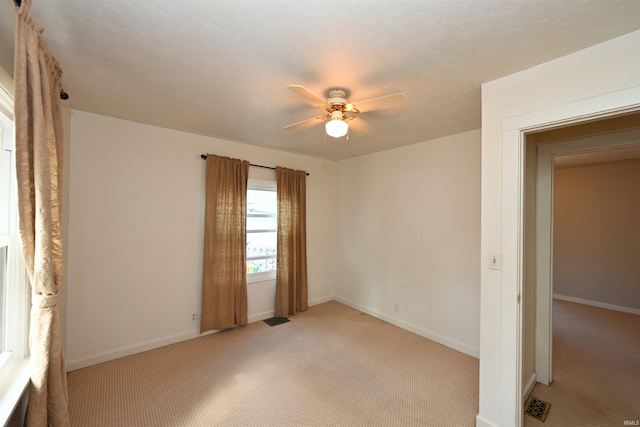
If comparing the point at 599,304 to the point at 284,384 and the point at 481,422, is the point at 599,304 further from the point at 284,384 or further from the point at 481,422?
the point at 284,384

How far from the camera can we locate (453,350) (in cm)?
297

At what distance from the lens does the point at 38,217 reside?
1.16 m

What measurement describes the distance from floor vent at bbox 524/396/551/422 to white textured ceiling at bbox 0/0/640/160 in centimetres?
252

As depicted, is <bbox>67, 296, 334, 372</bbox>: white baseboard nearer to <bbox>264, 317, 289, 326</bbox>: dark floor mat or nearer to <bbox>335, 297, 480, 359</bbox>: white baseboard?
<bbox>264, 317, 289, 326</bbox>: dark floor mat

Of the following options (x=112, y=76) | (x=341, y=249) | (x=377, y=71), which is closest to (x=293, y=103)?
(x=377, y=71)

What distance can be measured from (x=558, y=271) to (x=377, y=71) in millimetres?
5660

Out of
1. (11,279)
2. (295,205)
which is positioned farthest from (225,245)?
(11,279)

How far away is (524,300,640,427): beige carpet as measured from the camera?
1.96 metres

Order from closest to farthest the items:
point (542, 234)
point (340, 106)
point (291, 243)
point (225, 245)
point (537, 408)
→ 1. point (340, 106)
2. point (537, 408)
3. point (542, 234)
4. point (225, 245)
5. point (291, 243)

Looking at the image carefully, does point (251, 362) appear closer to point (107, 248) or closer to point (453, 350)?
point (107, 248)

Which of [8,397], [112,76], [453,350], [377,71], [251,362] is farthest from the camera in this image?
[453,350]

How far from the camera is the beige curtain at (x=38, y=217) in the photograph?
1104mm

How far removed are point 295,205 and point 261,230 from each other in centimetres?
64

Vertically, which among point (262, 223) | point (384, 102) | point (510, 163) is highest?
point (384, 102)
